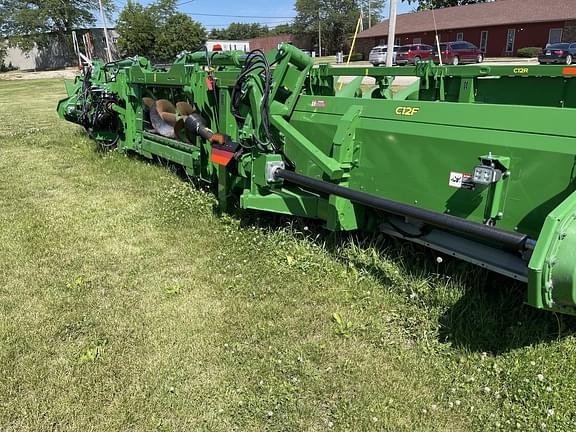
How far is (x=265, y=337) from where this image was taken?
10.4ft

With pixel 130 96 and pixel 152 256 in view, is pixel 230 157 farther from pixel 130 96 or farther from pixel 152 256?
pixel 130 96

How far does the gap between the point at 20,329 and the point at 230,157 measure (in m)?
2.08

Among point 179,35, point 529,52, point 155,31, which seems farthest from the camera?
point 179,35

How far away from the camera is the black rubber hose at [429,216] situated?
8.16ft

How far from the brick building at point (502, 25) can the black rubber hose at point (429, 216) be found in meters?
41.6

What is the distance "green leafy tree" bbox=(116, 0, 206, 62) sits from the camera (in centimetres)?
5247

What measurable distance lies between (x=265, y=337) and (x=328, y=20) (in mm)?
80340

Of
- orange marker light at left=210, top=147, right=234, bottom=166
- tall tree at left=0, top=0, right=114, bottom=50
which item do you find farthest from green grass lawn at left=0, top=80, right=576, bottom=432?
tall tree at left=0, top=0, right=114, bottom=50

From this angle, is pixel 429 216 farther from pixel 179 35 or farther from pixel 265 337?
pixel 179 35

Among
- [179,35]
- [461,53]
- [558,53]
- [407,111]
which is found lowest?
[461,53]

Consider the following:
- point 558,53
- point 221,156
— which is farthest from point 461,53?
point 221,156

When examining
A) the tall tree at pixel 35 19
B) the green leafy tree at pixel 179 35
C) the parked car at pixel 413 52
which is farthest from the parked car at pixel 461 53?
the tall tree at pixel 35 19

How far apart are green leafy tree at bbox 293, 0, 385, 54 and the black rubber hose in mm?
75077

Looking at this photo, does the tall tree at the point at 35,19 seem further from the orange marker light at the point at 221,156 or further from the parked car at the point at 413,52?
the orange marker light at the point at 221,156
